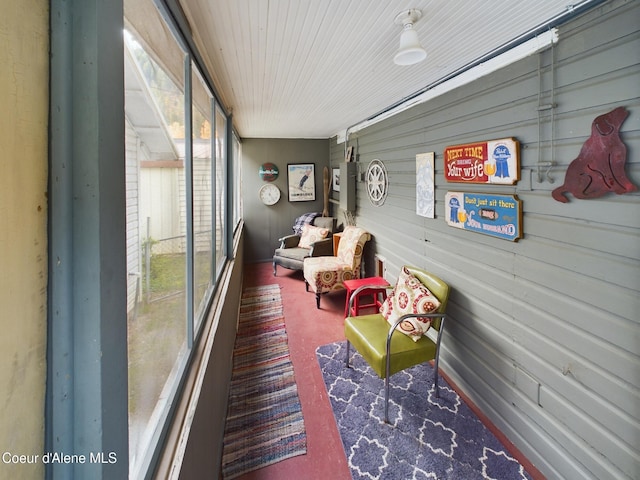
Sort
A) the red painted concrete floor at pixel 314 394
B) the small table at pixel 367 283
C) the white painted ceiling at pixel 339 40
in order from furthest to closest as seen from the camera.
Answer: the small table at pixel 367 283, the red painted concrete floor at pixel 314 394, the white painted ceiling at pixel 339 40

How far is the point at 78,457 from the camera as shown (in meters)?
0.53

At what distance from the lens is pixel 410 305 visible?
7.32 feet

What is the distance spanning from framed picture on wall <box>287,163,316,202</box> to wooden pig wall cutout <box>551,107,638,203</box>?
4.71 meters

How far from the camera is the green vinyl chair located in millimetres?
1968

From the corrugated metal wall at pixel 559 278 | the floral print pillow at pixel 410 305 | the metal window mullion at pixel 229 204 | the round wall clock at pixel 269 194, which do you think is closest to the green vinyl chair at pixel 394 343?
the floral print pillow at pixel 410 305

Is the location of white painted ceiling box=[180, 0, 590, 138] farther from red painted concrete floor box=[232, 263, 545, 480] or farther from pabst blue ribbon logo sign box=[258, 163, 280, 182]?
pabst blue ribbon logo sign box=[258, 163, 280, 182]

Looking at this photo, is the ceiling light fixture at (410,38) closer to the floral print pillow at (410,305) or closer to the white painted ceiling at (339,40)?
the white painted ceiling at (339,40)

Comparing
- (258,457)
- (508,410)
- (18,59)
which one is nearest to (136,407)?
(18,59)

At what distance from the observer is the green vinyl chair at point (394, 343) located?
1968 mm

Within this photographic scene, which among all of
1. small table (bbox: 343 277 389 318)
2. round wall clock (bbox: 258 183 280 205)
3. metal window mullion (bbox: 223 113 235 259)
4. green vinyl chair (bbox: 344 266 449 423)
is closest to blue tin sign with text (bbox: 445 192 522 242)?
green vinyl chair (bbox: 344 266 449 423)

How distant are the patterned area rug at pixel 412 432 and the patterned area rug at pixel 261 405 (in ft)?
1.03

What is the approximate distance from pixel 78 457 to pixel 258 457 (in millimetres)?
1471

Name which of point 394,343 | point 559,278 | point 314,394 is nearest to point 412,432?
point 394,343

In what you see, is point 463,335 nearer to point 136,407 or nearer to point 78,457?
point 136,407
